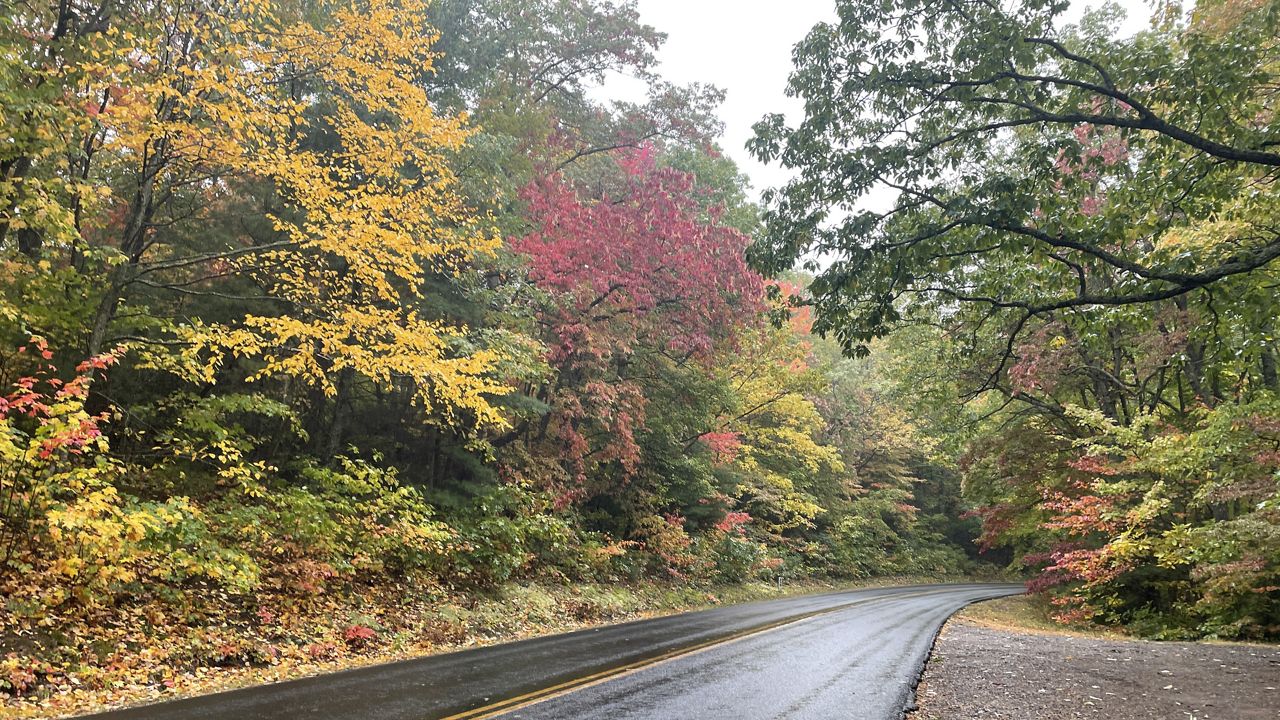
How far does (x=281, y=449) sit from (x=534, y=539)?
615cm

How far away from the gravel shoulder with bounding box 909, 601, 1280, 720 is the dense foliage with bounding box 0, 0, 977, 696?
13.8ft

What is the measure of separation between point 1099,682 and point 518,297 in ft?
41.0

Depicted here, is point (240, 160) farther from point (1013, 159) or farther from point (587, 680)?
point (1013, 159)

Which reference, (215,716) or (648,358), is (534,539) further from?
(215,716)

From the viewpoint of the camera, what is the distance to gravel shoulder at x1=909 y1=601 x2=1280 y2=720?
7.20 meters

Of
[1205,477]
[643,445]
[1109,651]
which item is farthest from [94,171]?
[1205,477]

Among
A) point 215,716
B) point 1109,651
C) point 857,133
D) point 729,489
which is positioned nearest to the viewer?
point 215,716

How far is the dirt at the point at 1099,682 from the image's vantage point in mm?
7191

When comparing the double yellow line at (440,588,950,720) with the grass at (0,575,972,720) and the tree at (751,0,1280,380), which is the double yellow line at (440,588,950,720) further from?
the tree at (751,0,1280,380)

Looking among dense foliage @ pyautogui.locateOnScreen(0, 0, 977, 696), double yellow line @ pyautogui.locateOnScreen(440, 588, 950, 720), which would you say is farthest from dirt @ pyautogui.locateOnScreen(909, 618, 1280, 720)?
dense foliage @ pyautogui.locateOnScreen(0, 0, 977, 696)

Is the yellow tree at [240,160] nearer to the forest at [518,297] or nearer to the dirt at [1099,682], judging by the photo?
the forest at [518,297]

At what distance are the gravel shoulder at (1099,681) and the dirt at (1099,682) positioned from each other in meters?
0.01

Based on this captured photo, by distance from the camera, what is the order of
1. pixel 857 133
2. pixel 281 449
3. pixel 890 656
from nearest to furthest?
pixel 857 133 < pixel 890 656 < pixel 281 449

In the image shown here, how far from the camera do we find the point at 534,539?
1658cm
